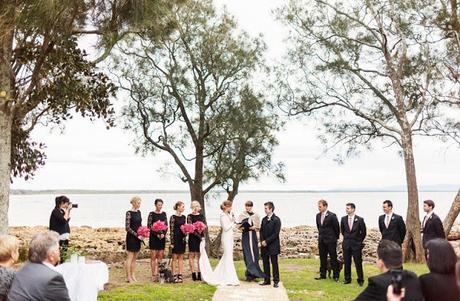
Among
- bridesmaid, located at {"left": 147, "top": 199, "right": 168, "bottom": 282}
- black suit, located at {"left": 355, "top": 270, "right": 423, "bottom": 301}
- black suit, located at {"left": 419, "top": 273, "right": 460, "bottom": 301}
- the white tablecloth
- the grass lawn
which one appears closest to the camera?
black suit, located at {"left": 355, "top": 270, "right": 423, "bottom": 301}

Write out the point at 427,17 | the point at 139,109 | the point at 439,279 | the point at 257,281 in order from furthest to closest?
1. the point at 139,109
2. the point at 427,17
3. the point at 257,281
4. the point at 439,279

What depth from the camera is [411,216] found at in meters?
18.0

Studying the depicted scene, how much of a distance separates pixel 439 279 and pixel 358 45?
15375mm

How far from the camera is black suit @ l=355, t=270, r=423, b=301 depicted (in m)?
3.85

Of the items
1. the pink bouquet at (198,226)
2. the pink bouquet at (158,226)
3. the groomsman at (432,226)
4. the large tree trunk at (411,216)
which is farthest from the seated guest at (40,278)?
the large tree trunk at (411,216)

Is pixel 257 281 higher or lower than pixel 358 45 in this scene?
lower

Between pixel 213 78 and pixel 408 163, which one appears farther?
pixel 213 78

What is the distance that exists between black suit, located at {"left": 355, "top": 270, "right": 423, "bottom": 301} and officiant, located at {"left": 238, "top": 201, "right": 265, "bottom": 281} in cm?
817

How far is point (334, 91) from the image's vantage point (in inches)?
723

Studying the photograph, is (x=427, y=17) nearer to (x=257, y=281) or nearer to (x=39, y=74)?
(x=257, y=281)

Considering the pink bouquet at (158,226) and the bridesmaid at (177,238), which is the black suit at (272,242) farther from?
the pink bouquet at (158,226)

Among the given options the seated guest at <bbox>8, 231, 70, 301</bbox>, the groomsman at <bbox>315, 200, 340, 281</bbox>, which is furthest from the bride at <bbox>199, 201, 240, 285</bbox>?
the seated guest at <bbox>8, 231, 70, 301</bbox>

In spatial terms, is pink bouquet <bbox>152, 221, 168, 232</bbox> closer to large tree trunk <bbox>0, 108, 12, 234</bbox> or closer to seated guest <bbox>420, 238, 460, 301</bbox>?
large tree trunk <bbox>0, 108, 12, 234</bbox>

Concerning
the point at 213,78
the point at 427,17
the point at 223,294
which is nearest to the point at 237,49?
the point at 213,78
